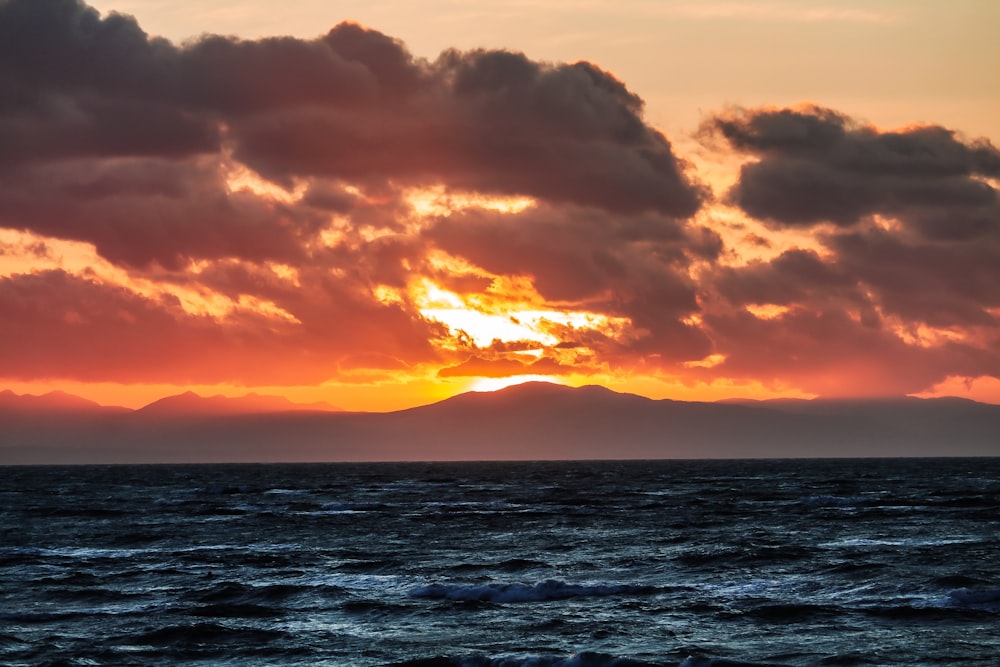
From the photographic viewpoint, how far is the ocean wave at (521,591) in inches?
1581

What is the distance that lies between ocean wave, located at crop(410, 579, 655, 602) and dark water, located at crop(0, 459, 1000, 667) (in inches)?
5.2

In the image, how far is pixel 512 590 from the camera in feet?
136

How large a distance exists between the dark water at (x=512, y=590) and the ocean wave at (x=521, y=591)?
13cm

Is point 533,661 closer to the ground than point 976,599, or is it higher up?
closer to the ground

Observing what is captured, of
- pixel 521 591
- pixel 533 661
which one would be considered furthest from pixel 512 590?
pixel 533 661

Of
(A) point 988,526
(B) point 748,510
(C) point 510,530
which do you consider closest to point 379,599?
(C) point 510,530

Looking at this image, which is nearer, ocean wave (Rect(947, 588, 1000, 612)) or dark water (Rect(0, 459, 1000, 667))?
dark water (Rect(0, 459, 1000, 667))

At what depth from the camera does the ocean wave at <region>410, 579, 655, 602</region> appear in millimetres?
40156

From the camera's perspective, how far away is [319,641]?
1288 inches

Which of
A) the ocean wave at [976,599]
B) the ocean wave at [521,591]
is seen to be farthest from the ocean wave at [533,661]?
the ocean wave at [976,599]

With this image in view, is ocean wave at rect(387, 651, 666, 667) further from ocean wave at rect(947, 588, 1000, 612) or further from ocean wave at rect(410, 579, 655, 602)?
ocean wave at rect(947, 588, 1000, 612)

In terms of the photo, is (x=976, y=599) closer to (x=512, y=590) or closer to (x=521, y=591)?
(x=521, y=591)

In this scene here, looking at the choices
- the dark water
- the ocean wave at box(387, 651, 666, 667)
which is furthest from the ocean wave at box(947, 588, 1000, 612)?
the ocean wave at box(387, 651, 666, 667)

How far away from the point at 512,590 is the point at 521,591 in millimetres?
366
